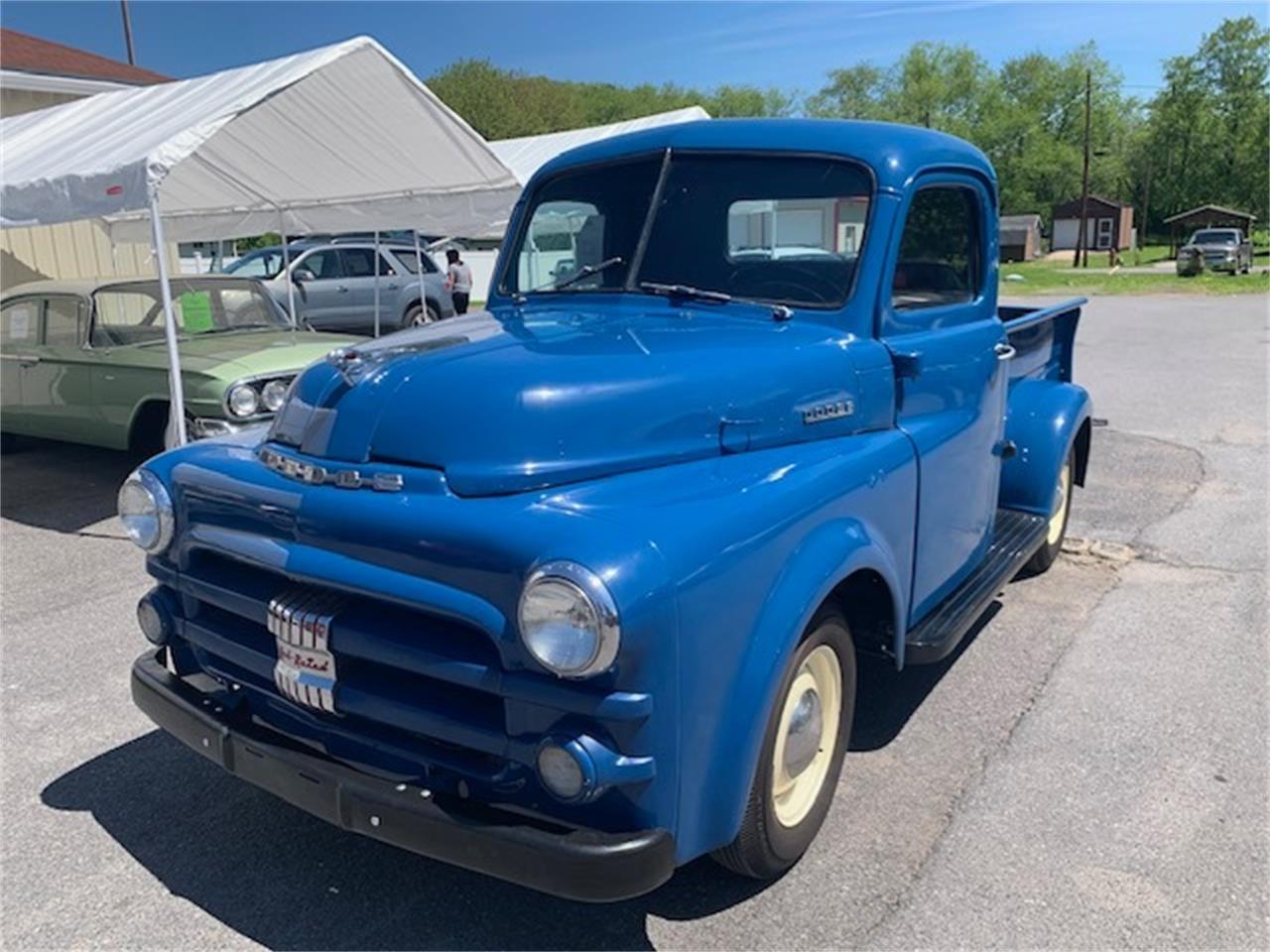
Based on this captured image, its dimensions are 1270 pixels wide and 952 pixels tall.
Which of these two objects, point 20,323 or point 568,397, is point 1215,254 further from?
point 568,397

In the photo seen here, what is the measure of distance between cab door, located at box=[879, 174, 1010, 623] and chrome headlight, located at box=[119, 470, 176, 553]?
2210mm

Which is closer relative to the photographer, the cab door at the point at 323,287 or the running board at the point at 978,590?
the running board at the point at 978,590

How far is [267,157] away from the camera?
8.98 metres

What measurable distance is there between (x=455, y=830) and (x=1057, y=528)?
4.21m

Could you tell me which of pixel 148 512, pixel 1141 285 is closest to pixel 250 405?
pixel 148 512

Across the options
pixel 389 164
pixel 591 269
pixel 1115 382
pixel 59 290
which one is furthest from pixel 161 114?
pixel 1115 382

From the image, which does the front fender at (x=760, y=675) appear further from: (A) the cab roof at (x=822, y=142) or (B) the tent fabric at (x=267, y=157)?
(B) the tent fabric at (x=267, y=157)

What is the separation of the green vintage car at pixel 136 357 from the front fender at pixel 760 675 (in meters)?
5.03

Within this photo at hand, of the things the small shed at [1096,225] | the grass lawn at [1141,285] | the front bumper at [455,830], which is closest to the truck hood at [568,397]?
the front bumper at [455,830]

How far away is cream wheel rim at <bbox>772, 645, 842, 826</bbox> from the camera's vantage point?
2656 millimetres

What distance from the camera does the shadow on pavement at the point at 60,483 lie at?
6.91 meters

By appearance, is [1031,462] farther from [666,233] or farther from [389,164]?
[389,164]

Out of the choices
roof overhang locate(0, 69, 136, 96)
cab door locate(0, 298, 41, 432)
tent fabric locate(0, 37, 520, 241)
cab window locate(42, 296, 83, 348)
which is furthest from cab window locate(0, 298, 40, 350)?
roof overhang locate(0, 69, 136, 96)

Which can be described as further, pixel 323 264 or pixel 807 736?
pixel 323 264
